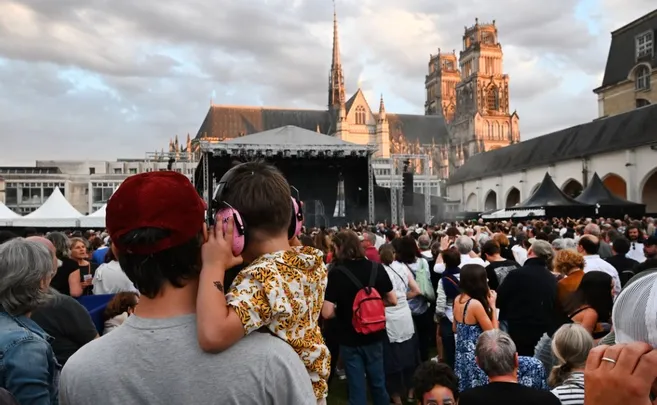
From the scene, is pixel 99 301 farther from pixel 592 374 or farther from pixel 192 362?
pixel 592 374

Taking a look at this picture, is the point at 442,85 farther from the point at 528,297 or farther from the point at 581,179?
the point at 528,297

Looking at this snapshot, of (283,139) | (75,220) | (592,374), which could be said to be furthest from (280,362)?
(283,139)

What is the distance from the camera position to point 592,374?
1146 mm

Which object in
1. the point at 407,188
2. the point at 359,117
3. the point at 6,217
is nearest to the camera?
the point at 6,217

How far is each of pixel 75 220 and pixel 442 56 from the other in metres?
82.1

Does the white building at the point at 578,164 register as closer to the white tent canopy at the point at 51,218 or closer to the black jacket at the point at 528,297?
the white tent canopy at the point at 51,218

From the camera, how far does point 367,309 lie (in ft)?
14.1

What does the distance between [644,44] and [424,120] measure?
4033 centimetres

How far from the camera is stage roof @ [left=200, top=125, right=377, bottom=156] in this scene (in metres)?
23.8

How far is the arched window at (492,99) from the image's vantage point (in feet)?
236

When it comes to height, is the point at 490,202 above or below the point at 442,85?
below

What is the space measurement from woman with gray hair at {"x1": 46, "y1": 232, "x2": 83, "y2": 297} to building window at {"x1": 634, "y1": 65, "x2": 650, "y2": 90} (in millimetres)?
41083

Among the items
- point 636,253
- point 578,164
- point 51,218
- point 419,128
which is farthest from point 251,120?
point 636,253

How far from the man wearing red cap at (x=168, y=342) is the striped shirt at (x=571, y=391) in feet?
5.93
